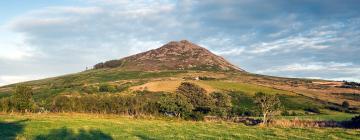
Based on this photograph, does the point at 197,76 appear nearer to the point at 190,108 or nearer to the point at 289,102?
the point at 289,102

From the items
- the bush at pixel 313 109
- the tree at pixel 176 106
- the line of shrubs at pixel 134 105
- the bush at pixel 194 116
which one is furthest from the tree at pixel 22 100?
the bush at pixel 313 109

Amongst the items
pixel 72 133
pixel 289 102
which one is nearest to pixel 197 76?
pixel 289 102

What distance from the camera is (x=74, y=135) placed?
31.1 metres

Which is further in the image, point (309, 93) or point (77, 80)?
point (77, 80)

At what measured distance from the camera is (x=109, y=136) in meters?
30.4

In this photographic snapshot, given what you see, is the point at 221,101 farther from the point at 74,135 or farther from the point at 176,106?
the point at 74,135

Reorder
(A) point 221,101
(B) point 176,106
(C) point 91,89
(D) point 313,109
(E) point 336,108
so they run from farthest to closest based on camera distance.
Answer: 1. (C) point 91,89
2. (E) point 336,108
3. (D) point 313,109
4. (A) point 221,101
5. (B) point 176,106

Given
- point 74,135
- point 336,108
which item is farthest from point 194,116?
point 336,108

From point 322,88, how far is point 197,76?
162 feet

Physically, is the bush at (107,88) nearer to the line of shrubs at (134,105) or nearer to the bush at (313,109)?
the line of shrubs at (134,105)

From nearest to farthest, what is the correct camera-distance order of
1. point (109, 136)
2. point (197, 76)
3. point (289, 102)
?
point (109, 136)
point (289, 102)
point (197, 76)

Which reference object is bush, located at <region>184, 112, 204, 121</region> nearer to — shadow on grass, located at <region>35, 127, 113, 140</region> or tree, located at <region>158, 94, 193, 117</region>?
tree, located at <region>158, 94, 193, 117</region>

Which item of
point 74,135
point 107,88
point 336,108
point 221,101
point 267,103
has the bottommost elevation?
point 336,108

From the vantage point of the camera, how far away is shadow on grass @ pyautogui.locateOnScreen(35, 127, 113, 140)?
29.4m
